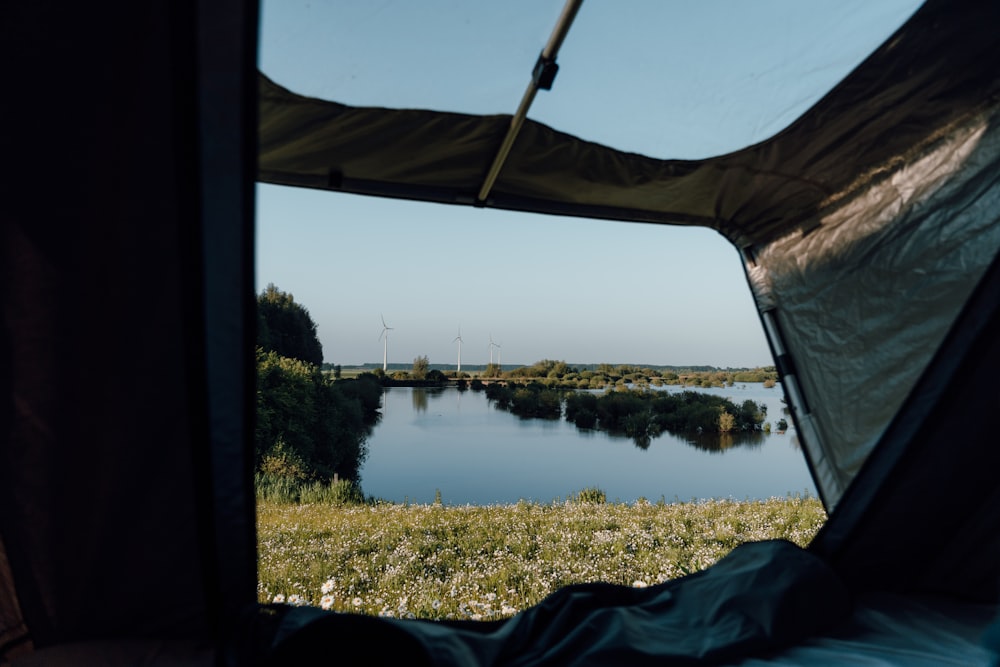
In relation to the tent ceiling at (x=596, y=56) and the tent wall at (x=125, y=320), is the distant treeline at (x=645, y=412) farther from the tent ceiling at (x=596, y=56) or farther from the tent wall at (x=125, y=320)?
the tent wall at (x=125, y=320)

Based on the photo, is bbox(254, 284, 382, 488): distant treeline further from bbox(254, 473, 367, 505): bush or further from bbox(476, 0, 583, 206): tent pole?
bbox(476, 0, 583, 206): tent pole

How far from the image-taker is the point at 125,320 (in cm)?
98

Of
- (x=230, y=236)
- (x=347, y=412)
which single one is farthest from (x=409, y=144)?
(x=347, y=412)

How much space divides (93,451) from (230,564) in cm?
35

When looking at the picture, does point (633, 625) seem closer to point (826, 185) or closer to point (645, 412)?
point (826, 185)

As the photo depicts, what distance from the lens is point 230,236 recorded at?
962 millimetres

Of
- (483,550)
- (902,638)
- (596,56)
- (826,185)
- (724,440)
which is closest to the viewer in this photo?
(902,638)

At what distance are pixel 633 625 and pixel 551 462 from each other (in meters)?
13.1

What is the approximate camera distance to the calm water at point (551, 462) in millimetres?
9648

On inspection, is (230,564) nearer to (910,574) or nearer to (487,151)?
(487,151)

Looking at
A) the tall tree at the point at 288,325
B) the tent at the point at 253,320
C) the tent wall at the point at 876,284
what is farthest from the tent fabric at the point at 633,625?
the tall tree at the point at 288,325

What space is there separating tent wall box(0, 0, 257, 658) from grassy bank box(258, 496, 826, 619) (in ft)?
4.29

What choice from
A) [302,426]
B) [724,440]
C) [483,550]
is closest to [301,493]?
[302,426]

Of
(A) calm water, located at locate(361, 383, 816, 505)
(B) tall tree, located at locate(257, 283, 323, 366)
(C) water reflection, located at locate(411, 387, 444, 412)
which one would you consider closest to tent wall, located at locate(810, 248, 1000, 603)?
(A) calm water, located at locate(361, 383, 816, 505)
